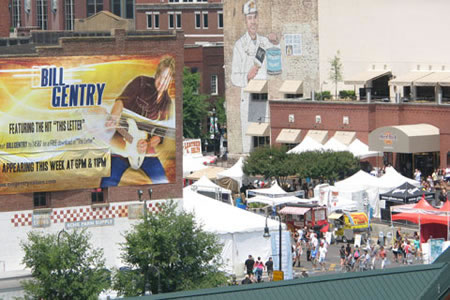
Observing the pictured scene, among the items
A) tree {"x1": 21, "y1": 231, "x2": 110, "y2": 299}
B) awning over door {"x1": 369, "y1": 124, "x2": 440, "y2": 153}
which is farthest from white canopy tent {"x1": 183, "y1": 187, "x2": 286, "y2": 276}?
awning over door {"x1": 369, "y1": 124, "x2": 440, "y2": 153}

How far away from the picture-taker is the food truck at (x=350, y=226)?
169ft

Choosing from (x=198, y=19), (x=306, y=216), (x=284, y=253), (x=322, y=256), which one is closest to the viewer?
(x=284, y=253)

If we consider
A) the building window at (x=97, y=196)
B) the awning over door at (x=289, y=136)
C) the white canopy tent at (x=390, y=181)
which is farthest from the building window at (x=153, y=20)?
the building window at (x=97, y=196)

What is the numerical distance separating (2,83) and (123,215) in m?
7.12

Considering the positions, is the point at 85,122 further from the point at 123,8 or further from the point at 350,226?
the point at 123,8

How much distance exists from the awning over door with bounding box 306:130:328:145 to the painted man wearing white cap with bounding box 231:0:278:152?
834cm

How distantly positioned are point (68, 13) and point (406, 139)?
48.6 metres

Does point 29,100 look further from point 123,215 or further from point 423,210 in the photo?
point 423,210

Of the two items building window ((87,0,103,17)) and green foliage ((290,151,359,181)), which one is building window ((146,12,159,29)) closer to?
building window ((87,0,103,17))

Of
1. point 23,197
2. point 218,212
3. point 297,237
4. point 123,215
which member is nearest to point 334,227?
point 297,237

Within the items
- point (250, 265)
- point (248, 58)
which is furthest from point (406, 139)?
point (250, 265)

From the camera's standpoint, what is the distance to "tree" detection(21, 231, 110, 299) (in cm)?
3672

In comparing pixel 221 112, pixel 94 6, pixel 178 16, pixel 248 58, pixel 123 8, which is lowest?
pixel 221 112

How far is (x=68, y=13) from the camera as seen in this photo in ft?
353
